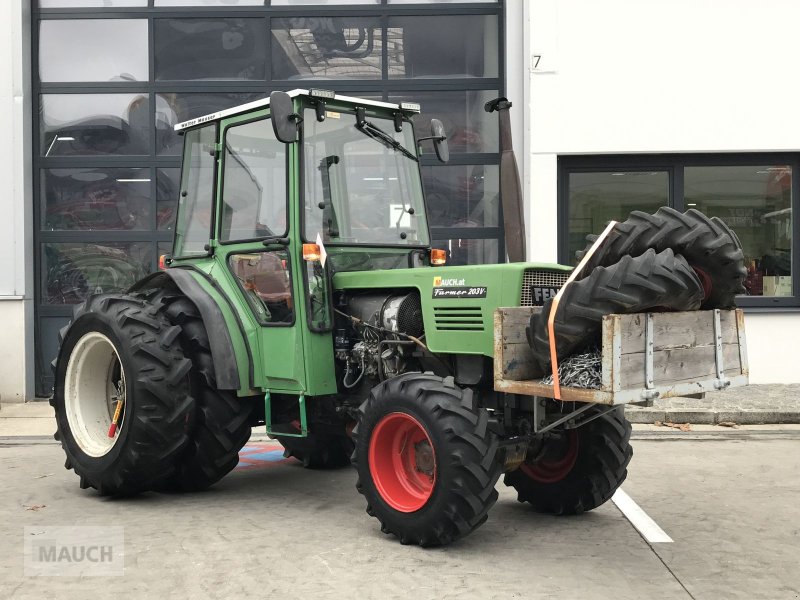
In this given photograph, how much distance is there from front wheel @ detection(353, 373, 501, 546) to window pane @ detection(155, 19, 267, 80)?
7608 millimetres

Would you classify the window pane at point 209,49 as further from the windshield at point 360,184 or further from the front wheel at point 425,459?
the front wheel at point 425,459

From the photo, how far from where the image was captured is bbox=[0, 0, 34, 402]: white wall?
10953 millimetres

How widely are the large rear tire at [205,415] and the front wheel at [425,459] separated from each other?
1198 mm

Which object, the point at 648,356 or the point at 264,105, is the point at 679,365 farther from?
the point at 264,105

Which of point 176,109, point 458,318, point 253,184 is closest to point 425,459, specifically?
point 458,318

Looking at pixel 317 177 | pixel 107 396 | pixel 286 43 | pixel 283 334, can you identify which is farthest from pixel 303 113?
pixel 286 43

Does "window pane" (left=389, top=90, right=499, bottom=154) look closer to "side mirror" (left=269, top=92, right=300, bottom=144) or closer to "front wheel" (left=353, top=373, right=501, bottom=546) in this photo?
"side mirror" (left=269, top=92, right=300, bottom=144)

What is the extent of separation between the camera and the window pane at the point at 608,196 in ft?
37.6

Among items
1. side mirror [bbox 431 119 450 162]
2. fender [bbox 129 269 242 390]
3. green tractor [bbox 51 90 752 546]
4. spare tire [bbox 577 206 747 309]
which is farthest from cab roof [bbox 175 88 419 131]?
spare tire [bbox 577 206 747 309]

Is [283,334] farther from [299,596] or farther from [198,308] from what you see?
[299,596]

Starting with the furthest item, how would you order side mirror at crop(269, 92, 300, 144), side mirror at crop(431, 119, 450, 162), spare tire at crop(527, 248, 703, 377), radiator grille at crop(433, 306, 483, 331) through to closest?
side mirror at crop(431, 119, 450, 162) < side mirror at crop(269, 92, 300, 144) < radiator grille at crop(433, 306, 483, 331) < spare tire at crop(527, 248, 703, 377)

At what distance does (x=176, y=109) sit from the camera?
11516 millimetres

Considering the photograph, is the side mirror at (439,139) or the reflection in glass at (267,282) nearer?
the reflection in glass at (267,282)

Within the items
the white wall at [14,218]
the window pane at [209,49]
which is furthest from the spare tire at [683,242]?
the white wall at [14,218]
